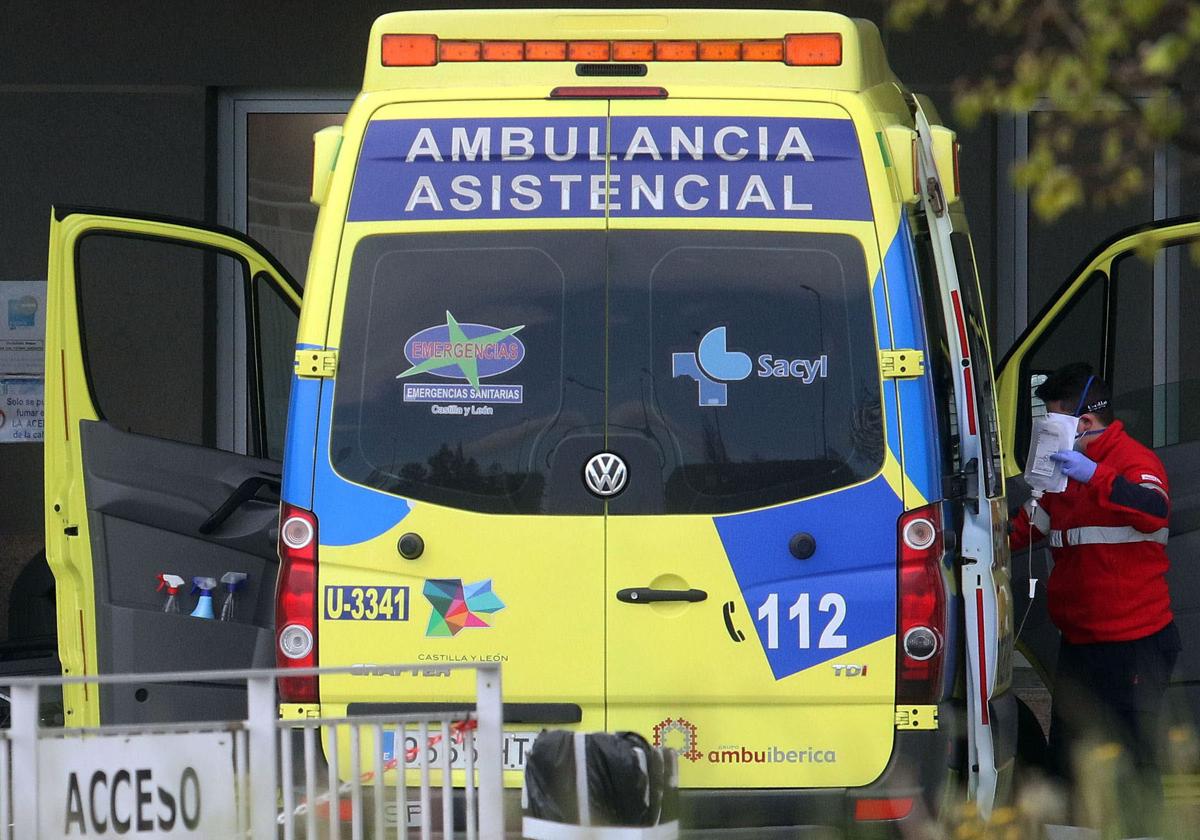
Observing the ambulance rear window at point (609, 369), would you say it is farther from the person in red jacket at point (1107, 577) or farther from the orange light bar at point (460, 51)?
the person in red jacket at point (1107, 577)

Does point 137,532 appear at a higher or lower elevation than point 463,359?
lower

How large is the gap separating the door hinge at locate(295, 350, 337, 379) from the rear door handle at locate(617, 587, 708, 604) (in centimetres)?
96

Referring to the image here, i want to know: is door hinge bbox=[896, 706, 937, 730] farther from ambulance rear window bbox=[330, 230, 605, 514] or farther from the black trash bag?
ambulance rear window bbox=[330, 230, 605, 514]

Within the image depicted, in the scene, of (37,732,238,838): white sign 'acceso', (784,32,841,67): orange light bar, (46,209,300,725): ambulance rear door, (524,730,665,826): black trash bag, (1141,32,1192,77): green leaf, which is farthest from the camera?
(46,209,300,725): ambulance rear door

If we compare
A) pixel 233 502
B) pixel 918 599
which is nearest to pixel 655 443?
pixel 918 599

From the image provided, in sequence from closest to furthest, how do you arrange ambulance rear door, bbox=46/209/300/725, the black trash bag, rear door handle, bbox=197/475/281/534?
1. the black trash bag
2. ambulance rear door, bbox=46/209/300/725
3. rear door handle, bbox=197/475/281/534

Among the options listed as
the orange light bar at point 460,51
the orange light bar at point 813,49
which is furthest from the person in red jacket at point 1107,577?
the orange light bar at point 460,51

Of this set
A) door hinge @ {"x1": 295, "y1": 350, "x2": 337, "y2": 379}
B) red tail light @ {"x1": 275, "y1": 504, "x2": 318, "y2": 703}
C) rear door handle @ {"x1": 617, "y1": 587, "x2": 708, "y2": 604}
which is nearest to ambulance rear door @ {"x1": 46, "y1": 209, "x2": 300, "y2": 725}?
red tail light @ {"x1": 275, "y1": 504, "x2": 318, "y2": 703}

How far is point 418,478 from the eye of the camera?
461 centimetres

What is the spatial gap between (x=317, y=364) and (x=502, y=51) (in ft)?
3.36

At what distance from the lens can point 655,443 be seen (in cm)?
459

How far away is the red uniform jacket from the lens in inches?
232

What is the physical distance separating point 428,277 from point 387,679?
106cm

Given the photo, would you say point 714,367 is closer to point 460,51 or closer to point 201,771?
point 460,51
